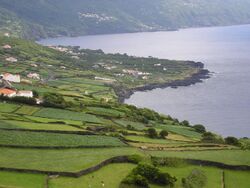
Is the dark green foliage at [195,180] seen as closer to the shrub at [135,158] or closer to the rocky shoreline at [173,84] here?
the shrub at [135,158]

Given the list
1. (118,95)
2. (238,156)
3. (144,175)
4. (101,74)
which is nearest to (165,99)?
(118,95)

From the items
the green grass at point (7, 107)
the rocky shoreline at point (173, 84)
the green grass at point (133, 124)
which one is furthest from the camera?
the rocky shoreline at point (173, 84)

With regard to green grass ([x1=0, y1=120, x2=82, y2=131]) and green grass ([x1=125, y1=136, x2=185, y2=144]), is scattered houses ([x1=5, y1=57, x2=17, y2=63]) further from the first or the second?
green grass ([x1=125, y1=136, x2=185, y2=144])

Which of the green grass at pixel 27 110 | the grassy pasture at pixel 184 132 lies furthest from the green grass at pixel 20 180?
the grassy pasture at pixel 184 132

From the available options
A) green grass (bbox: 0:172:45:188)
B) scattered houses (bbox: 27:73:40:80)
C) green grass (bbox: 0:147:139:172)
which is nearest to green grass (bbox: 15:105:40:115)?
green grass (bbox: 0:147:139:172)

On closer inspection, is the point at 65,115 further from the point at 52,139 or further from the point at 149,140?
the point at 52,139

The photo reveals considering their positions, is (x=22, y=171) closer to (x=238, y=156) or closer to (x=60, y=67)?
(x=238, y=156)

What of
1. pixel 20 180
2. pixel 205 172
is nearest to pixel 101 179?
pixel 20 180
